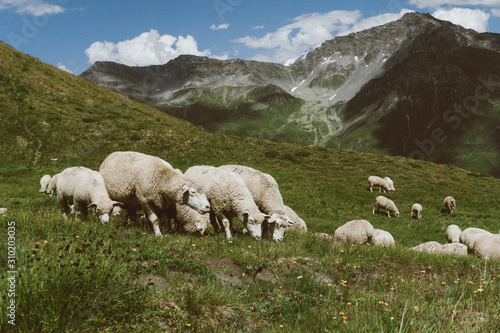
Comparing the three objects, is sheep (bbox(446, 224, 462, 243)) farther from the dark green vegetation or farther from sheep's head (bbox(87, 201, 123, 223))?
sheep's head (bbox(87, 201, 123, 223))

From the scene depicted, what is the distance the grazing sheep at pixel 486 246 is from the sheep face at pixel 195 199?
1185cm

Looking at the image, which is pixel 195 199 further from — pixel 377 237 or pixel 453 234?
pixel 453 234

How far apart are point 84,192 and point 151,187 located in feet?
10.9

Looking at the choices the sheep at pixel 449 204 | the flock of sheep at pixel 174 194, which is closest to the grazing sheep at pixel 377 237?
the flock of sheep at pixel 174 194

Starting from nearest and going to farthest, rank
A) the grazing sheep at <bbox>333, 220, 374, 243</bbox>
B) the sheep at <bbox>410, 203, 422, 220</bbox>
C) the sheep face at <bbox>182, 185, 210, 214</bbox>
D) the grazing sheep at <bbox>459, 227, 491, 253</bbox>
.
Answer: the sheep face at <bbox>182, 185, 210, 214</bbox>
the grazing sheep at <bbox>459, 227, 491, 253</bbox>
the grazing sheep at <bbox>333, 220, 374, 243</bbox>
the sheep at <bbox>410, 203, 422, 220</bbox>

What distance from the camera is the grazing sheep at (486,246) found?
44.5 feet

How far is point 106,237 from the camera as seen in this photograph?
7848 mm

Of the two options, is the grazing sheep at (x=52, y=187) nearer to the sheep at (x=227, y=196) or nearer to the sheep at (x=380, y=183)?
the sheep at (x=227, y=196)

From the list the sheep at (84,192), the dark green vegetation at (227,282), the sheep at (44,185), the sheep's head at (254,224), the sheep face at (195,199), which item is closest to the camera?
the dark green vegetation at (227,282)

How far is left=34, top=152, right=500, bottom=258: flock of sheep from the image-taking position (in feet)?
39.6

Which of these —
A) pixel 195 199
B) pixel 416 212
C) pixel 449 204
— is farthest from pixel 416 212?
pixel 195 199

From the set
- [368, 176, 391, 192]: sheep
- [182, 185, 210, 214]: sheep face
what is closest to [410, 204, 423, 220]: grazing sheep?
[368, 176, 391, 192]: sheep

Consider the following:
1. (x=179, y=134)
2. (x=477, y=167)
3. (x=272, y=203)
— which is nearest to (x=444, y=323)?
(x=272, y=203)

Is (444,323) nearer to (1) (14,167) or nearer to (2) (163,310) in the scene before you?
(2) (163,310)
